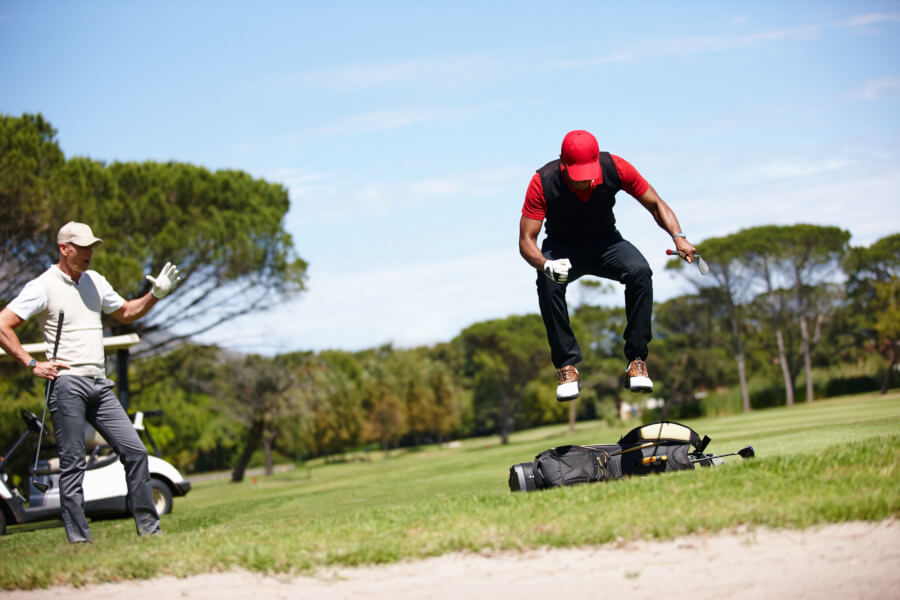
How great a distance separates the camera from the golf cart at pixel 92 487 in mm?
9836

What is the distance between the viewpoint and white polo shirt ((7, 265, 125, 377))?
5.95 m

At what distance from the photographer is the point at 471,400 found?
65.8 metres

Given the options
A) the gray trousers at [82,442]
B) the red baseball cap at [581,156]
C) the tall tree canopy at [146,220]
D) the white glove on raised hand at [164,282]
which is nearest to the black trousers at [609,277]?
the red baseball cap at [581,156]

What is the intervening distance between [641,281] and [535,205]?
99 cm

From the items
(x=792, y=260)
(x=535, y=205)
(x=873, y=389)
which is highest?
(x=792, y=260)

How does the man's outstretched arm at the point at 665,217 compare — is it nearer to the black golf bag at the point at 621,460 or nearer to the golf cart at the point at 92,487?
the black golf bag at the point at 621,460

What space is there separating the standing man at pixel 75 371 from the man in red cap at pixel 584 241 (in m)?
3.23

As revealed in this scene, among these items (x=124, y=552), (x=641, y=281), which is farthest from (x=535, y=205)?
(x=124, y=552)

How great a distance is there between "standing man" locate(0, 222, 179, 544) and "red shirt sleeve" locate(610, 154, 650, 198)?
385cm

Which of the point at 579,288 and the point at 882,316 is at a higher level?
the point at 579,288

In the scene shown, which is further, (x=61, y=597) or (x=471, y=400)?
(x=471, y=400)

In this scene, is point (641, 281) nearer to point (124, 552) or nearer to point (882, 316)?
point (124, 552)

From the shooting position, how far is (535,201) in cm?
609

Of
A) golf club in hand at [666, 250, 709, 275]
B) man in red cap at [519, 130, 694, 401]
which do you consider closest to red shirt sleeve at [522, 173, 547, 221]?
man in red cap at [519, 130, 694, 401]
